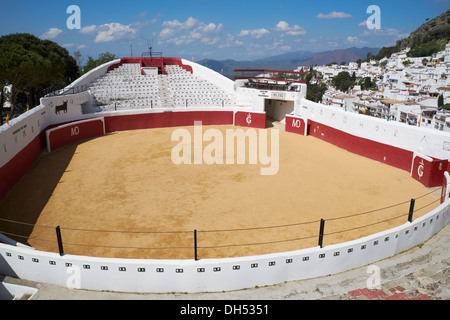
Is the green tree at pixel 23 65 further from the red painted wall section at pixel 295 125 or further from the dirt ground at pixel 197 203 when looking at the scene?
the red painted wall section at pixel 295 125

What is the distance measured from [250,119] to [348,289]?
20.9m

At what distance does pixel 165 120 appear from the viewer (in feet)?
91.7

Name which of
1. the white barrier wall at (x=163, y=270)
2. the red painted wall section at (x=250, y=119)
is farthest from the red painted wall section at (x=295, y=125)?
the white barrier wall at (x=163, y=270)

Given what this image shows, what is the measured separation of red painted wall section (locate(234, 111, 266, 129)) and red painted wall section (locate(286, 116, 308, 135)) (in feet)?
6.60

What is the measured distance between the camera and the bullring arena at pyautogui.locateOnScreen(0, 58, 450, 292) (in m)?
8.46

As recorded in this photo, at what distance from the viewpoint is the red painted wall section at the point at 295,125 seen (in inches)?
1040

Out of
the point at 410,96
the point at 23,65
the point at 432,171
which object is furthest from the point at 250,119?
the point at 410,96

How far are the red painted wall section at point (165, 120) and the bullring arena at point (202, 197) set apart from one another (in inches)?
3.4

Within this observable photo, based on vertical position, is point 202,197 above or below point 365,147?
below

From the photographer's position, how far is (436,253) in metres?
10.2

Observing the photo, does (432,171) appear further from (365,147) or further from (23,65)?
→ (23,65)

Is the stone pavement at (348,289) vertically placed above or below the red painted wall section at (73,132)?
below
